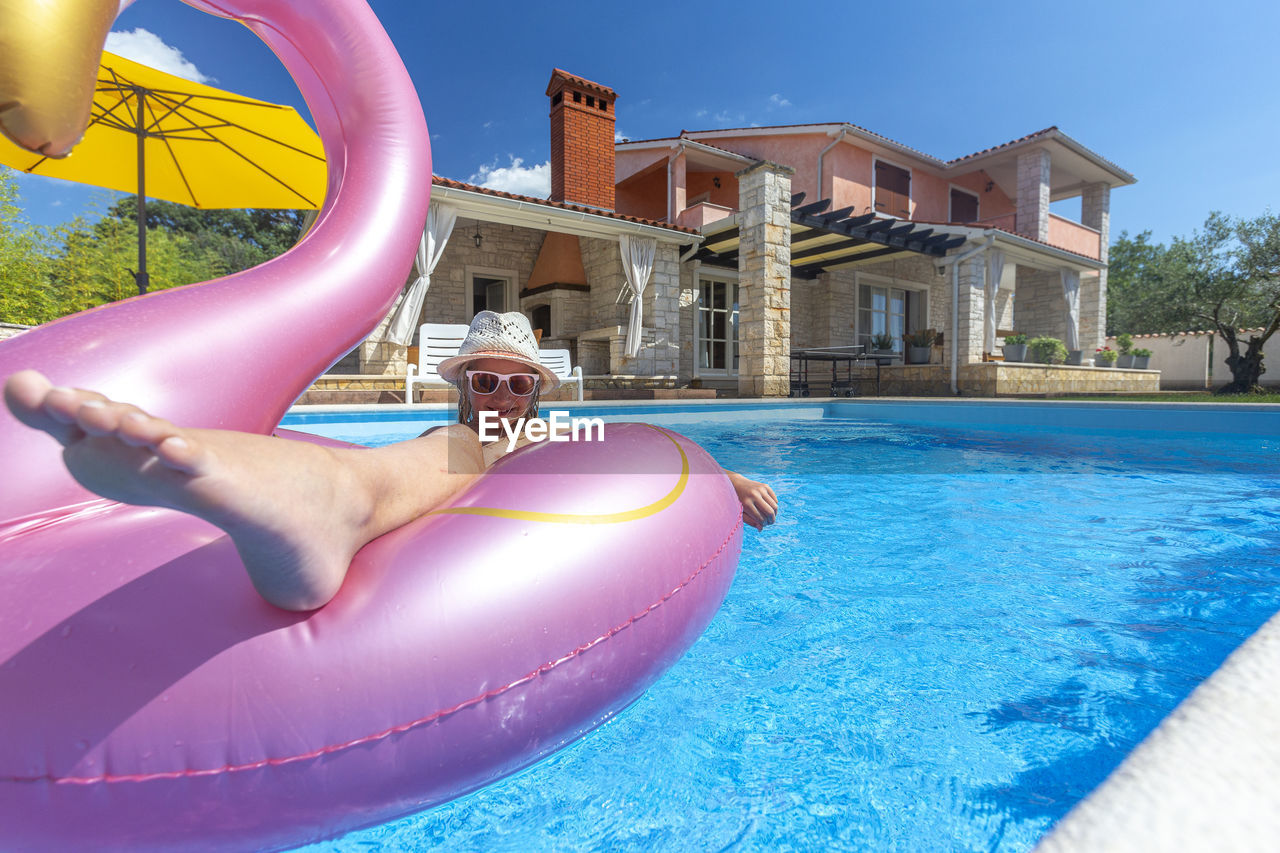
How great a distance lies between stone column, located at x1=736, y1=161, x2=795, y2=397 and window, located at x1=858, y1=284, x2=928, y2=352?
530 cm

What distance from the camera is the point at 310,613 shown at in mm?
895

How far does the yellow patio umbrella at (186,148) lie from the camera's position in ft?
17.3

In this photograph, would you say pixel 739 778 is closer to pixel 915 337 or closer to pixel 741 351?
pixel 741 351

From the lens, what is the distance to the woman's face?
199cm

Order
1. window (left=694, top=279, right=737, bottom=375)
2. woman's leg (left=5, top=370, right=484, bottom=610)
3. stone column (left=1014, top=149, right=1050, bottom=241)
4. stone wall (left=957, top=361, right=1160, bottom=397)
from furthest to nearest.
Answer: stone column (left=1014, top=149, right=1050, bottom=241)
window (left=694, top=279, right=737, bottom=375)
stone wall (left=957, top=361, right=1160, bottom=397)
woman's leg (left=5, top=370, right=484, bottom=610)

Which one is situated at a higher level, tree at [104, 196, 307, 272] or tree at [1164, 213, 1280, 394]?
tree at [104, 196, 307, 272]

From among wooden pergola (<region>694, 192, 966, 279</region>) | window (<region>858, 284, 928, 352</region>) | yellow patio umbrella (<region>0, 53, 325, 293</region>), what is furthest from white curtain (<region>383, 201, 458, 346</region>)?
window (<region>858, 284, 928, 352</region>)

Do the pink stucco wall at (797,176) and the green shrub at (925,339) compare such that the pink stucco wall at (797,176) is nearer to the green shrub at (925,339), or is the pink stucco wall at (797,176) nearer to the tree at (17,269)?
the green shrub at (925,339)

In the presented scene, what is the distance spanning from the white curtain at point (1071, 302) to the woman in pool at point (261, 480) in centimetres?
1779

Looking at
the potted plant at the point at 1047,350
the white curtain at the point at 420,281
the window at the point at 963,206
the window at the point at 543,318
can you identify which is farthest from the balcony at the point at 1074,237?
the white curtain at the point at 420,281

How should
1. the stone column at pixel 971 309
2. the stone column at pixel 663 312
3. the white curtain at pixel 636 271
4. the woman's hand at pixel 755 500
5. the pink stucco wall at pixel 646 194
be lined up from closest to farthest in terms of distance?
the woman's hand at pixel 755 500, the white curtain at pixel 636 271, the stone column at pixel 663 312, the stone column at pixel 971 309, the pink stucco wall at pixel 646 194

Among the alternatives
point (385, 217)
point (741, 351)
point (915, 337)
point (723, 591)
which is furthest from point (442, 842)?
point (915, 337)

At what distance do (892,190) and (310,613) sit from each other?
1698 cm

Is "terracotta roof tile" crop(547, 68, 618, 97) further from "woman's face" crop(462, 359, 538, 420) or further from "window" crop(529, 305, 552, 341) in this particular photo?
"woman's face" crop(462, 359, 538, 420)
